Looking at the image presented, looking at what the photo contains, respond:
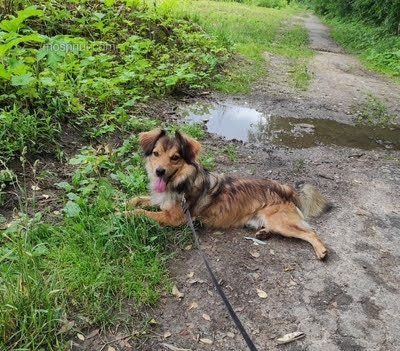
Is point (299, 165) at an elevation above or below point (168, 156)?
below

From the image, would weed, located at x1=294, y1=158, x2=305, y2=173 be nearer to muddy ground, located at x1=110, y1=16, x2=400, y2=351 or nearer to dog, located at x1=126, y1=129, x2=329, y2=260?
muddy ground, located at x1=110, y1=16, x2=400, y2=351

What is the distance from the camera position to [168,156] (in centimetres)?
393

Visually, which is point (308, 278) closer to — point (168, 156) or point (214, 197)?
point (214, 197)

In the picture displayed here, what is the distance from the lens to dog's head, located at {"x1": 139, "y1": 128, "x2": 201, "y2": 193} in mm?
3930

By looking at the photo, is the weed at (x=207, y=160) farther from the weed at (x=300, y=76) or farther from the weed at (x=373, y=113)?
the weed at (x=300, y=76)

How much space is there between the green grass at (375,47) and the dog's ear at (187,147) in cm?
1049

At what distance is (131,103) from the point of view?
245 inches

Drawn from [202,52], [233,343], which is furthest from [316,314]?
[202,52]

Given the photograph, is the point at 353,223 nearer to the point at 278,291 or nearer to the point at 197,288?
the point at 278,291

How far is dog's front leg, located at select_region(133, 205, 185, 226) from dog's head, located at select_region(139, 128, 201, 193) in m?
0.26

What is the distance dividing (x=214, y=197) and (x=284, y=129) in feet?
11.7

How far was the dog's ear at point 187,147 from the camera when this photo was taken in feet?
13.1

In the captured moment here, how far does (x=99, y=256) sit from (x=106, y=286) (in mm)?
344

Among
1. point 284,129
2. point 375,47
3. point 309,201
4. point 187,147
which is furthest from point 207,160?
point 375,47
